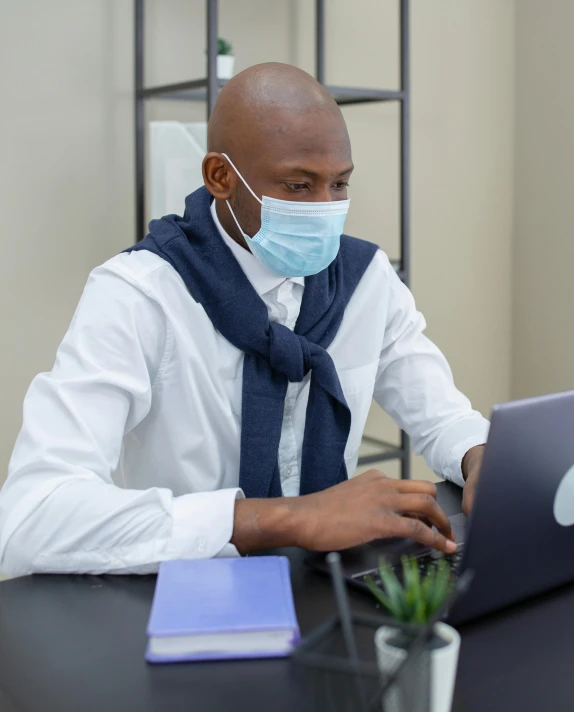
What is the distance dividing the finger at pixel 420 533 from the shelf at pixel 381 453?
1.47 m

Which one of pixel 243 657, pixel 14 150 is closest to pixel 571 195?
pixel 14 150

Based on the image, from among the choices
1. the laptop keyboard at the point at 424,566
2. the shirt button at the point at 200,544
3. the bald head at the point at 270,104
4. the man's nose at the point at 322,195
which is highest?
the bald head at the point at 270,104

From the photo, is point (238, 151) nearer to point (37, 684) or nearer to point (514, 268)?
point (37, 684)

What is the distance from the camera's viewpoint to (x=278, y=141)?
1.29m

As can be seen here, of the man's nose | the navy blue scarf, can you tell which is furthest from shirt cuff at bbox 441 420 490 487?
the man's nose

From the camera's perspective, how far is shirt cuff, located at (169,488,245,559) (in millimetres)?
951

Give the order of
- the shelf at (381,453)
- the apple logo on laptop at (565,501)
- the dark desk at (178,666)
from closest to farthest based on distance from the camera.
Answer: the dark desk at (178,666) → the apple logo on laptop at (565,501) → the shelf at (381,453)

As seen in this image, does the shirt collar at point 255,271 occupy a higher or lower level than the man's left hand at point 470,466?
higher

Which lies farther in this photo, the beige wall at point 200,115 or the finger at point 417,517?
the beige wall at point 200,115

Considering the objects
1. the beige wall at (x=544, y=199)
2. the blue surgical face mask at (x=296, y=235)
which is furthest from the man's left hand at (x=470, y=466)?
the beige wall at (x=544, y=199)

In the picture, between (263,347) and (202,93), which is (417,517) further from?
(202,93)

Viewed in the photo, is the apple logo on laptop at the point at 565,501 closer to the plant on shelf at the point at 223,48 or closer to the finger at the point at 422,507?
the finger at the point at 422,507

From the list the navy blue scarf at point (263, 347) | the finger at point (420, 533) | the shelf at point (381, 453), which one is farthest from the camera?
the shelf at point (381, 453)

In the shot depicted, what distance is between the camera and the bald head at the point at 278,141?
4.24ft
